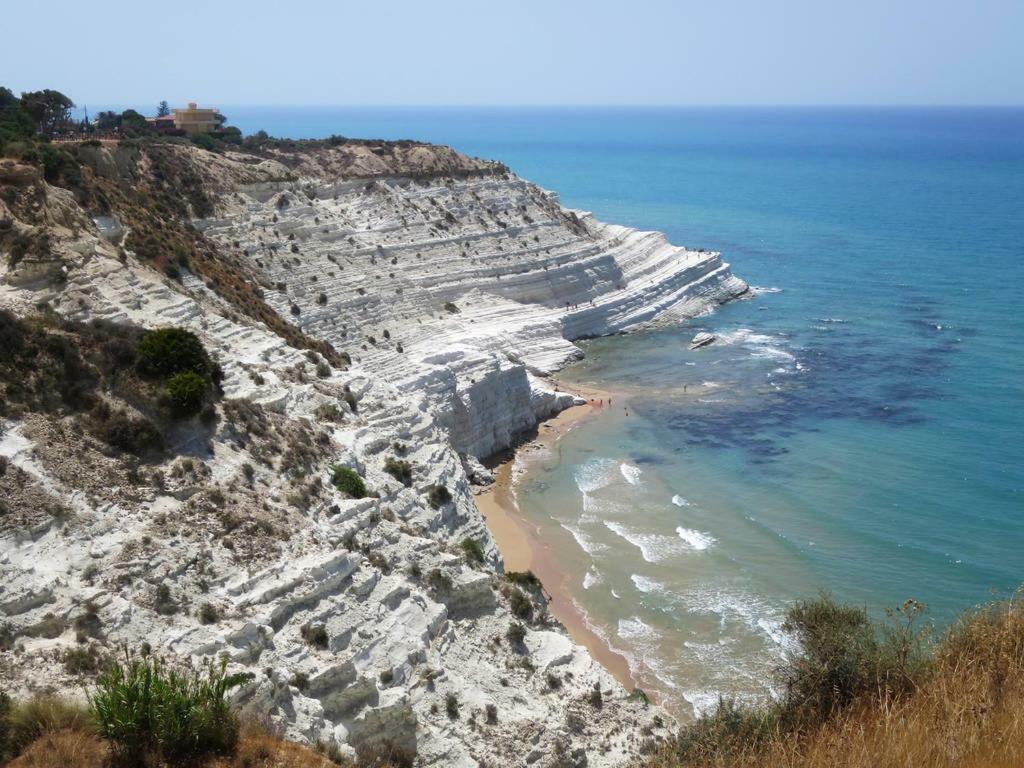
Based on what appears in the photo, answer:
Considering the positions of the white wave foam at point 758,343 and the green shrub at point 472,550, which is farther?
the white wave foam at point 758,343

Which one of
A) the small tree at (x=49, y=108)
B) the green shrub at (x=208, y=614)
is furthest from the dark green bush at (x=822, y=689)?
the small tree at (x=49, y=108)

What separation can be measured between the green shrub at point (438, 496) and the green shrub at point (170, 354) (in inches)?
287

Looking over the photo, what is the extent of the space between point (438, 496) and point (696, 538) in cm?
1194

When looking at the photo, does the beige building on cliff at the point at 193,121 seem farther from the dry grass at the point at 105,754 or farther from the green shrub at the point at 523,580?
the dry grass at the point at 105,754

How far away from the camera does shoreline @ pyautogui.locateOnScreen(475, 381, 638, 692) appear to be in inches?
1062

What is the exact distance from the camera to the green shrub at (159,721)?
38.8 ft

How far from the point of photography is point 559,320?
5962 cm

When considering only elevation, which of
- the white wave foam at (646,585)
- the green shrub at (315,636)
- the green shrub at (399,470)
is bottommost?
the white wave foam at (646,585)

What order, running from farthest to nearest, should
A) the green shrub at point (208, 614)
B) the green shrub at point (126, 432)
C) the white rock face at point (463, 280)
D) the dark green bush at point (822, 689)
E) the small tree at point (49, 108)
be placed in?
the small tree at point (49, 108), the white rock face at point (463, 280), the green shrub at point (126, 432), the green shrub at point (208, 614), the dark green bush at point (822, 689)

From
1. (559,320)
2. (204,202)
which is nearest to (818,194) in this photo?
(559,320)

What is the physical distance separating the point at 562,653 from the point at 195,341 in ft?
41.7

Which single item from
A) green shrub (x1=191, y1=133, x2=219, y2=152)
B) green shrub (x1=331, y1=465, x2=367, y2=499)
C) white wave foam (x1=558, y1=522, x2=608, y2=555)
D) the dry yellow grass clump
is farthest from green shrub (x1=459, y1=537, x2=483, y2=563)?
green shrub (x1=191, y1=133, x2=219, y2=152)

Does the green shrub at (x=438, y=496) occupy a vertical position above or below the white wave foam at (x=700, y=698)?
above

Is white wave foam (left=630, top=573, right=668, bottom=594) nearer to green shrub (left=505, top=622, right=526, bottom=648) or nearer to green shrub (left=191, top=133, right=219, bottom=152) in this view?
green shrub (left=505, top=622, right=526, bottom=648)
